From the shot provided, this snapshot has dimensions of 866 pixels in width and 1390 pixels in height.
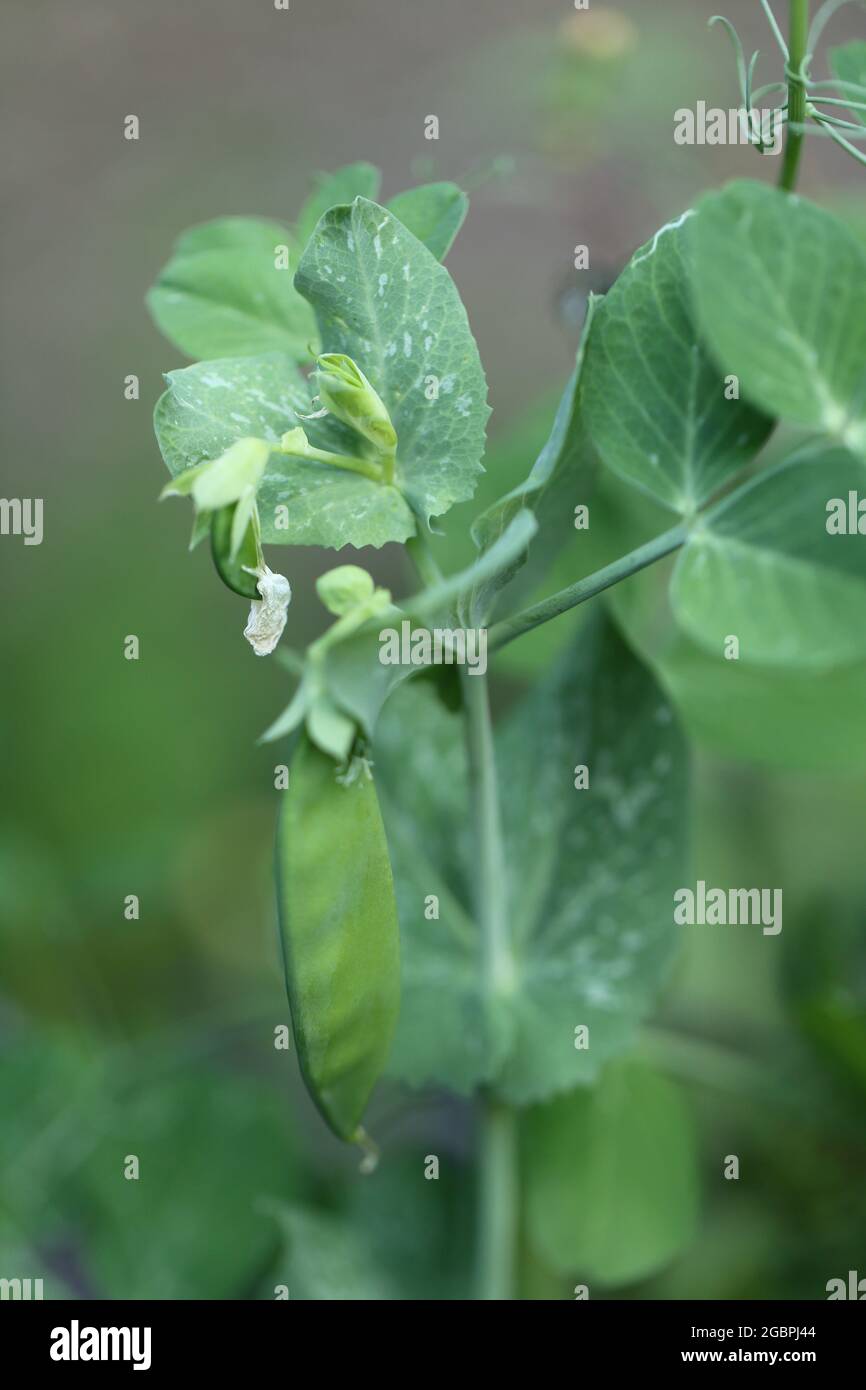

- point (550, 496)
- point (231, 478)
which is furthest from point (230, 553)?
point (550, 496)

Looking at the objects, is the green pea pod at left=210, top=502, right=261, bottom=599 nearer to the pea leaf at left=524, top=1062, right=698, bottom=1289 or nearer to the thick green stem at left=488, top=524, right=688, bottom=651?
the thick green stem at left=488, top=524, right=688, bottom=651

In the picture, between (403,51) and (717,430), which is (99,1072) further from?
(403,51)

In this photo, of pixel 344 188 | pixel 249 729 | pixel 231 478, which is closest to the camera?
pixel 231 478

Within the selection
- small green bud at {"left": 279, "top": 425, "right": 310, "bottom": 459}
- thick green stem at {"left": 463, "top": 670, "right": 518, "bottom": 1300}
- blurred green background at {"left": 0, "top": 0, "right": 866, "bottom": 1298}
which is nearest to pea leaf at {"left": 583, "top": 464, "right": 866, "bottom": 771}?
blurred green background at {"left": 0, "top": 0, "right": 866, "bottom": 1298}

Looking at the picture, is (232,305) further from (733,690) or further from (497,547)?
(733,690)

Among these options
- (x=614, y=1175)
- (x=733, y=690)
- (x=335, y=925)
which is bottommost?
(x=614, y=1175)

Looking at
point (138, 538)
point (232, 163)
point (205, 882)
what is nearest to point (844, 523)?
point (205, 882)

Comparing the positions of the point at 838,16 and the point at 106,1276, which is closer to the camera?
the point at 106,1276
